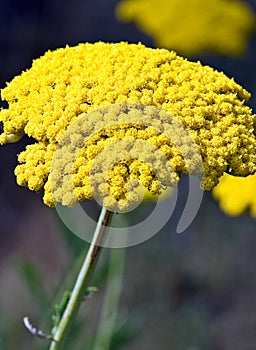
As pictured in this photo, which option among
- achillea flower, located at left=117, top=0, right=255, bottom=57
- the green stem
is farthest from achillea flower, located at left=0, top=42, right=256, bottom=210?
achillea flower, located at left=117, top=0, right=255, bottom=57

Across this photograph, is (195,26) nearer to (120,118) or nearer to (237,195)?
(237,195)

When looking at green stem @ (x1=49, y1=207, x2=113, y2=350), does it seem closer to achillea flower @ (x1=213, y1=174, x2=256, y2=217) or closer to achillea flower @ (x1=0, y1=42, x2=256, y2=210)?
achillea flower @ (x1=0, y1=42, x2=256, y2=210)

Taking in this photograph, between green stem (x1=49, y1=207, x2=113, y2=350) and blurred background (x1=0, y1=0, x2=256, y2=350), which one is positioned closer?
green stem (x1=49, y1=207, x2=113, y2=350)

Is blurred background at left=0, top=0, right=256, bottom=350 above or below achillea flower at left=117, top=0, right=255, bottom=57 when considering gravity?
below

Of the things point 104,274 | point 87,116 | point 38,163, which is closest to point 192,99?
point 87,116

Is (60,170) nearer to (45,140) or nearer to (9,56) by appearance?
(45,140)

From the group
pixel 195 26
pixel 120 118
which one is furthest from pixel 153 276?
pixel 120 118
